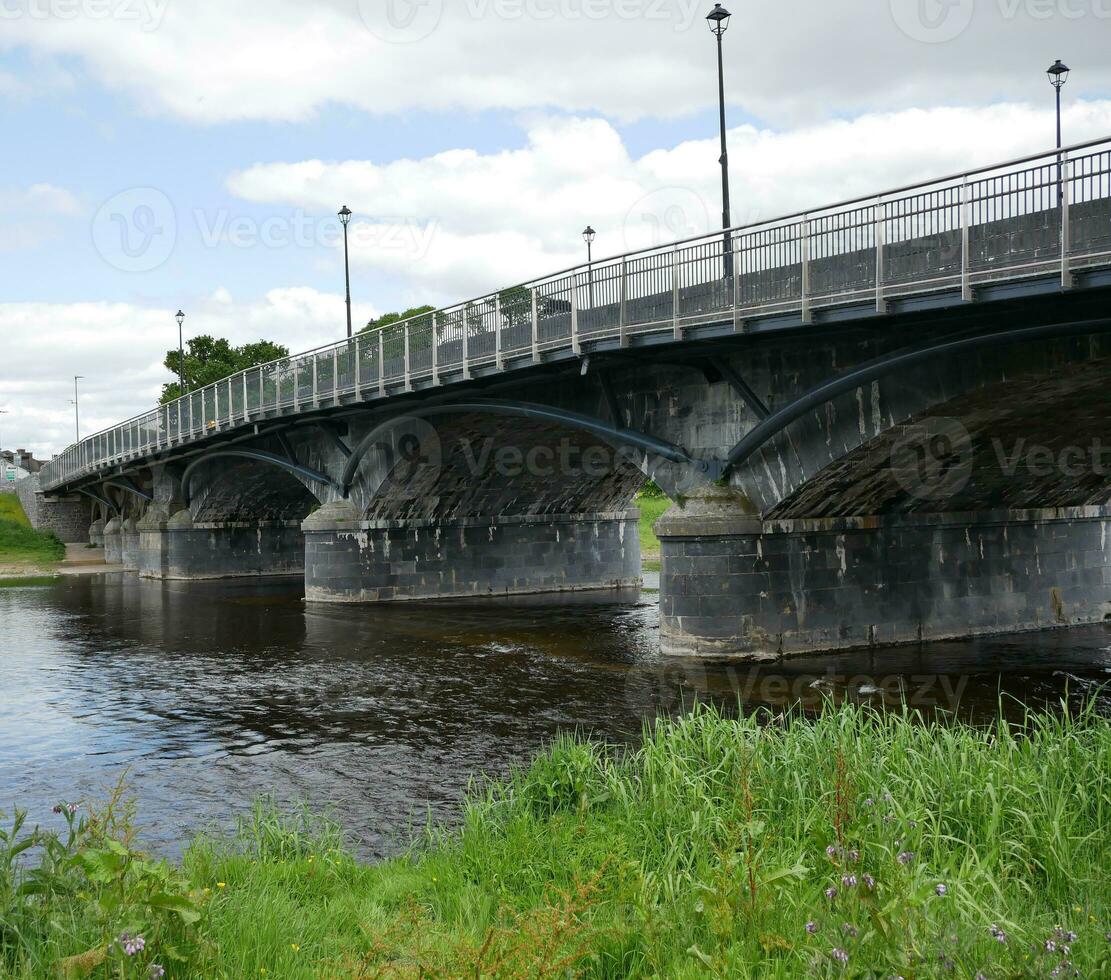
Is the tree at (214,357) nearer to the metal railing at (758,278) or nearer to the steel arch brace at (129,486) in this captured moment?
the steel arch brace at (129,486)

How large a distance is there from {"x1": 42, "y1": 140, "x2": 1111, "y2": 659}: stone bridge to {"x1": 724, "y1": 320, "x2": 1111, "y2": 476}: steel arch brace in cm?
7

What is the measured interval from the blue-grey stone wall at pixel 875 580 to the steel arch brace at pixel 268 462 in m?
19.4

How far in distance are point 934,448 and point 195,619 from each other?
23936 millimetres

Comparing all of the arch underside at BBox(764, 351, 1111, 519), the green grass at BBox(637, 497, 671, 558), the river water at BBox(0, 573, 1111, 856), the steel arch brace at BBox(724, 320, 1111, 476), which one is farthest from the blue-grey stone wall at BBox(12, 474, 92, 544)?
the arch underside at BBox(764, 351, 1111, 519)

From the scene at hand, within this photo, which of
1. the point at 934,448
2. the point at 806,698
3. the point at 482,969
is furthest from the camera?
the point at 934,448

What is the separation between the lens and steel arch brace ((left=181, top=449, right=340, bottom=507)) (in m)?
39.2

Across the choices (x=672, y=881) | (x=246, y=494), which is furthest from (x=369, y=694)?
(x=246, y=494)

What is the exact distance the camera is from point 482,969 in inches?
215

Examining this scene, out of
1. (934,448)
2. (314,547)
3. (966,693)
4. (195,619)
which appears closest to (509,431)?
(314,547)

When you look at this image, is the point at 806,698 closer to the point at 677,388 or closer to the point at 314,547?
the point at 677,388

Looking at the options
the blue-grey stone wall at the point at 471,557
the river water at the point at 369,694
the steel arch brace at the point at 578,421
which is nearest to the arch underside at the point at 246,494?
the blue-grey stone wall at the point at 471,557

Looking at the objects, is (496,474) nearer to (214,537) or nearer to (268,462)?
(268,462)

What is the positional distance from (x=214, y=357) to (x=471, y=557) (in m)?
60.1

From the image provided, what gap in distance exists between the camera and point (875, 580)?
23891 mm
